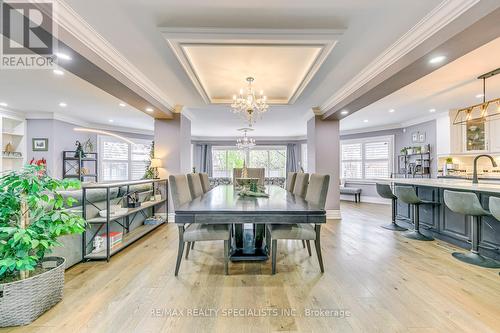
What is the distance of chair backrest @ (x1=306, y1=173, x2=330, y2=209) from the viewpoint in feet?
8.07

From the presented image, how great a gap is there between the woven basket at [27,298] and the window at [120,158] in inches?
218

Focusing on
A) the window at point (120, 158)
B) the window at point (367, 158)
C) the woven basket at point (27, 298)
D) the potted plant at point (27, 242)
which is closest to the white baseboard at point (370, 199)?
the window at point (367, 158)

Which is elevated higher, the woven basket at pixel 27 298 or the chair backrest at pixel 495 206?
the chair backrest at pixel 495 206

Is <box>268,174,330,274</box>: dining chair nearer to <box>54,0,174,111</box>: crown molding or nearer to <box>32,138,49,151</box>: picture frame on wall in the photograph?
<box>54,0,174,111</box>: crown molding

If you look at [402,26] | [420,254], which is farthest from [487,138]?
[402,26]

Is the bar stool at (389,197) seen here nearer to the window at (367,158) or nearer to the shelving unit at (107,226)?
the window at (367,158)

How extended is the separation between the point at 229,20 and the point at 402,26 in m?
1.69

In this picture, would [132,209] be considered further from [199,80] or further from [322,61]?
[322,61]

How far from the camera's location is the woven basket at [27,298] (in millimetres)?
1639

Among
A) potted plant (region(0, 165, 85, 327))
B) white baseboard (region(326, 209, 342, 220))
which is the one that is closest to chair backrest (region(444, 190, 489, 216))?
white baseboard (region(326, 209, 342, 220))

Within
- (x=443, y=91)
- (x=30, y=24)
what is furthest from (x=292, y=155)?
(x=30, y=24)

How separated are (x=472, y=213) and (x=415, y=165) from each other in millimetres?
4545

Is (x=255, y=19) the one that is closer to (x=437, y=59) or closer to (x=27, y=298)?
(x=437, y=59)

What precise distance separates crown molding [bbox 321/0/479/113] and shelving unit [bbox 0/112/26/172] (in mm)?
7321
